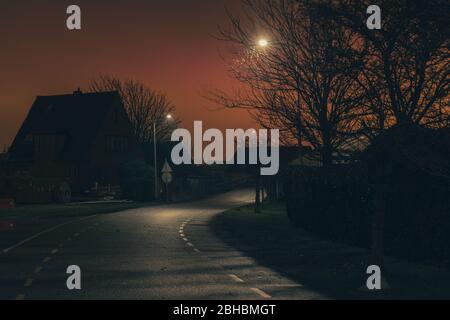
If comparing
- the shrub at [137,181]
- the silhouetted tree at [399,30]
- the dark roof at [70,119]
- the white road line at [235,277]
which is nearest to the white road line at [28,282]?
the white road line at [235,277]

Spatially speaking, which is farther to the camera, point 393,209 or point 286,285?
point 393,209

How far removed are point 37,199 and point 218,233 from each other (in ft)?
99.1

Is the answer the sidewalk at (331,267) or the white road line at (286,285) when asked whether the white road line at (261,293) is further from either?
the sidewalk at (331,267)

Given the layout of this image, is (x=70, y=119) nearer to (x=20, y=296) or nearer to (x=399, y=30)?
(x=20, y=296)

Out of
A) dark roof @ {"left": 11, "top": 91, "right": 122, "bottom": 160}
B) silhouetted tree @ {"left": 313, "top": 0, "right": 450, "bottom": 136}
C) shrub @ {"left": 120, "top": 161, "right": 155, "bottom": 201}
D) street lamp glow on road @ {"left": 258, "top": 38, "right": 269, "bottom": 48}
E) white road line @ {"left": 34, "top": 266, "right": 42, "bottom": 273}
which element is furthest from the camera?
dark roof @ {"left": 11, "top": 91, "right": 122, "bottom": 160}

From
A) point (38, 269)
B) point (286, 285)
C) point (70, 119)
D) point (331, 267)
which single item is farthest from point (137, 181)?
point (286, 285)

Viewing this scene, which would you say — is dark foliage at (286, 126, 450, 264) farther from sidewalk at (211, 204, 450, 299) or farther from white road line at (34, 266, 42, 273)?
white road line at (34, 266, 42, 273)

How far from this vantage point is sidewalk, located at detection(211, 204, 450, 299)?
39.3 ft

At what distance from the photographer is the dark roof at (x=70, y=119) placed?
66.2 m

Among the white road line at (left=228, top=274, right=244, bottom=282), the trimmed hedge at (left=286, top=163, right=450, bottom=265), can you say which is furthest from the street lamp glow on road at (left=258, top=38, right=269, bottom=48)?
the white road line at (left=228, top=274, right=244, bottom=282)

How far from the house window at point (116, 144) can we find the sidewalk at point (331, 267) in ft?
145

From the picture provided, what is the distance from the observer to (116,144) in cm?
6956

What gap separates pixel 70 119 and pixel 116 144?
4.97m

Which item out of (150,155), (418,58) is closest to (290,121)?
(418,58)
